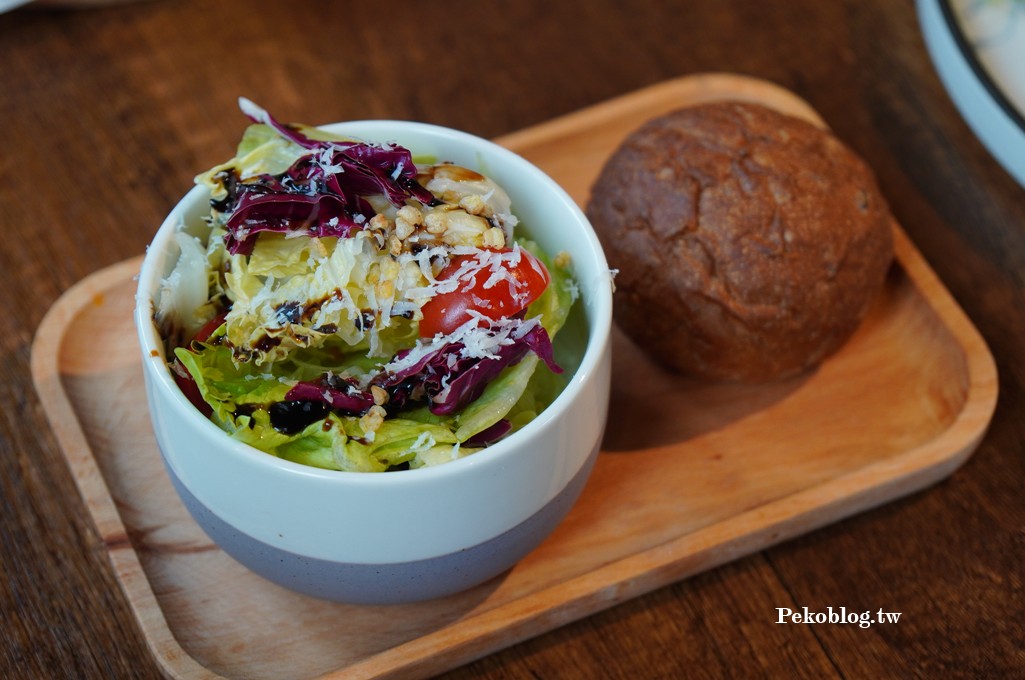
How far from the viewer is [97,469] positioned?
1737mm

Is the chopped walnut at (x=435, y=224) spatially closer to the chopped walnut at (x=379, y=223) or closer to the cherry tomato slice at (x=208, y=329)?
the chopped walnut at (x=379, y=223)

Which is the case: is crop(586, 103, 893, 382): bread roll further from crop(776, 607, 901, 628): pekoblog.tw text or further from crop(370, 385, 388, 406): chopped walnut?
crop(370, 385, 388, 406): chopped walnut

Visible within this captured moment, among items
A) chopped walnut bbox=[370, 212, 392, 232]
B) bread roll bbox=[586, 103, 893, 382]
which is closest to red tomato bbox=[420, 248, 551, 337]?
chopped walnut bbox=[370, 212, 392, 232]

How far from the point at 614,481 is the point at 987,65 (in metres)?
1.29

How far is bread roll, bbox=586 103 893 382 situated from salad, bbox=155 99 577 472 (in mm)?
332

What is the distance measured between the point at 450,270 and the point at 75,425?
79 centimetres

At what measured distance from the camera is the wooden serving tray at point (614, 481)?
1.58 metres

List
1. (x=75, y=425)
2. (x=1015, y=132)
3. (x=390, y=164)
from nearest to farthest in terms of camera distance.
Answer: (x=390, y=164) < (x=75, y=425) < (x=1015, y=132)

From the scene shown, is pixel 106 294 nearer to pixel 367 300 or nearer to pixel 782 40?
pixel 367 300

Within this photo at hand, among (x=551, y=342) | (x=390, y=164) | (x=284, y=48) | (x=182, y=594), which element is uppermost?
(x=390, y=164)

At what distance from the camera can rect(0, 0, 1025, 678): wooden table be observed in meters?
1.66

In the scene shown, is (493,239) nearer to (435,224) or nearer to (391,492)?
(435,224)

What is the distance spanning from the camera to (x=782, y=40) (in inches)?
105

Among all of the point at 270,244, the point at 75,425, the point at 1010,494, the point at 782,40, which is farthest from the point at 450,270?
the point at 782,40
